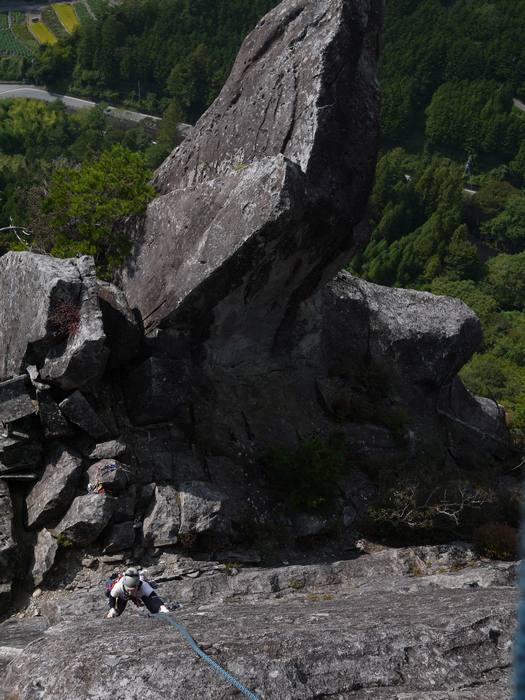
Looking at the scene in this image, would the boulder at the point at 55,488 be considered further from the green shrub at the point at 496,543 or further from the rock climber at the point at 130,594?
the green shrub at the point at 496,543

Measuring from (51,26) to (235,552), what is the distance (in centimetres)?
16742

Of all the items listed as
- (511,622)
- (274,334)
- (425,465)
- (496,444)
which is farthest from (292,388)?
(511,622)

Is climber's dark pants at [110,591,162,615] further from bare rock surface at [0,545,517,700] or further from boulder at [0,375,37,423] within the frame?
boulder at [0,375,37,423]

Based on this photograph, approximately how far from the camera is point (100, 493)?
614 inches

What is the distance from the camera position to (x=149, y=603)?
1254 cm

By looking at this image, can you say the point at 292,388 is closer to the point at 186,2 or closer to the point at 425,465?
the point at 425,465

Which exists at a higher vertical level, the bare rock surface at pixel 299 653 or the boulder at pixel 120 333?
the boulder at pixel 120 333

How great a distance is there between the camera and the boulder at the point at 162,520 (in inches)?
616

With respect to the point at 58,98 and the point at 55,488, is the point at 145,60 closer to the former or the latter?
the point at 58,98

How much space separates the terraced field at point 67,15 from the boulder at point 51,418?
531ft

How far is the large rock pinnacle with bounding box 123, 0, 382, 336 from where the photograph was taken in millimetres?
17531

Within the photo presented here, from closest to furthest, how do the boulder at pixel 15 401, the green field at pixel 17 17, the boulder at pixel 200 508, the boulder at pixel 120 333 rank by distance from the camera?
1. the boulder at pixel 200 508
2. the boulder at pixel 15 401
3. the boulder at pixel 120 333
4. the green field at pixel 17 17

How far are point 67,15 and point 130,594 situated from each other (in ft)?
586

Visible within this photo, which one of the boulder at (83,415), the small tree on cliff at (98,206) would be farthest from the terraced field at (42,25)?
the boulder at (83,415)
